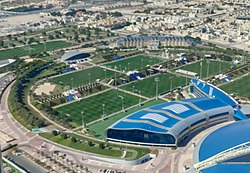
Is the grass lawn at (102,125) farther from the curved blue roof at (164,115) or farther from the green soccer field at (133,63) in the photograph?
the green soccer field at (133,63)

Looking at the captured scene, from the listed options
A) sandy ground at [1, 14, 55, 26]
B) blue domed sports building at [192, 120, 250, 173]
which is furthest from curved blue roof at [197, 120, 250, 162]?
sandy ground at [1, 14, 55, 26]

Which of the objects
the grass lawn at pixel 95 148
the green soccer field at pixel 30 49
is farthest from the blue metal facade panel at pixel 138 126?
the green soccer field at pixel 30 49

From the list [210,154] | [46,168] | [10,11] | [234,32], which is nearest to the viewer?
[210,154]

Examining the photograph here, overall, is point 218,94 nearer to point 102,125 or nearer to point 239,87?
point 239,87

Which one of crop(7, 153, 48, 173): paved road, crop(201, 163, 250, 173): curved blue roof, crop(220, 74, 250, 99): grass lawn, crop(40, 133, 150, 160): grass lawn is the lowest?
crop(7, 153, 48, 173): paved road

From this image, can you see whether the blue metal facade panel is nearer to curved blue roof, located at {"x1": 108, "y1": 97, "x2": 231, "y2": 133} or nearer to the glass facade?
curved blue roof, located at {"x1": 108, "y1": 97, "x2": 231, "y2": 133}

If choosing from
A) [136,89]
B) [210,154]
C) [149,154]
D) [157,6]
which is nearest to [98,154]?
[149,154]

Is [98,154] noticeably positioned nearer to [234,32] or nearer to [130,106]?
[130,106]
